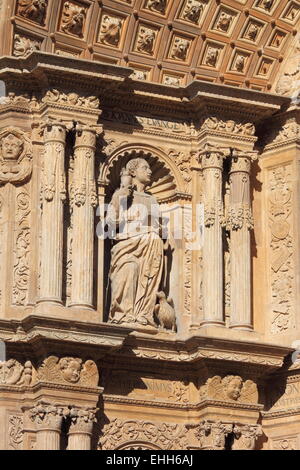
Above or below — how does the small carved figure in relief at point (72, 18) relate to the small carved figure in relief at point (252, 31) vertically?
below

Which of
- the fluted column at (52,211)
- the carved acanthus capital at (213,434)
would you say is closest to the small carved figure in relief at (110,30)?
the fluted column at (52,211)

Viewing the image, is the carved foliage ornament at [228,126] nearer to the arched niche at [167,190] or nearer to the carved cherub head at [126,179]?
the arched niche at [167,190]

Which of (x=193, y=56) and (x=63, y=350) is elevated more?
(x=193, y=56)

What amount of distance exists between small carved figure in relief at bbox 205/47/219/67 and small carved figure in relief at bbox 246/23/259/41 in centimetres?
50

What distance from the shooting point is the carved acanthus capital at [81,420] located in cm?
2488

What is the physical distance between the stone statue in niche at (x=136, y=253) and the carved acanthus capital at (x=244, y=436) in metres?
1.66

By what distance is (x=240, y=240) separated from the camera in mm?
26609

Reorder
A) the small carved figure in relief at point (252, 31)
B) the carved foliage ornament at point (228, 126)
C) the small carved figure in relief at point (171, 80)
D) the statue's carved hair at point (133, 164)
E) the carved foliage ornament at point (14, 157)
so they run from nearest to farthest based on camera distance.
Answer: the carved foliage ornament at point (14, 157) → the statue's carved hair at point (133, 164) → the carved foliage ornament at point (228, 126) → the small carved figure in relief at point (171, 80) → the small carved figure in relief at point (252, 31)

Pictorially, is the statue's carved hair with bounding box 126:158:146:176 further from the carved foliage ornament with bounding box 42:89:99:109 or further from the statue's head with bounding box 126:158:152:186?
the carved foliage ornament with bounding box 42:89:99:109

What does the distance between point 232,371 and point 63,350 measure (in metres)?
2.38

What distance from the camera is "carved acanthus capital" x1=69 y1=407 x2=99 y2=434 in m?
24.9

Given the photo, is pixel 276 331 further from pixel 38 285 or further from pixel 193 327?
pixel 38 285
